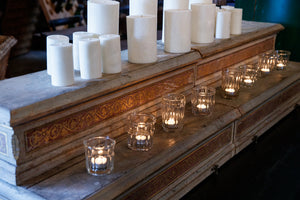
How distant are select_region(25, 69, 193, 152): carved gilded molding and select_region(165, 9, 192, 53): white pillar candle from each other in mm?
128

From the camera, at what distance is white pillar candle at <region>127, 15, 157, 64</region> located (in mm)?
1503

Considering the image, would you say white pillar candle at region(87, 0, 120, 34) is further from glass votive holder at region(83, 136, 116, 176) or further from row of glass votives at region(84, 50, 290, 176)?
glass votive holder at region(83, 136, 116, 176)

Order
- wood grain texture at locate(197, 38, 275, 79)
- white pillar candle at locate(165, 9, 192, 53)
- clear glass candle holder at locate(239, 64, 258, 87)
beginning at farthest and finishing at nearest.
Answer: clear glass candle holder at locate(239, 64, 258, 87) → wood grain texture at locate(197, 38, 275, 79) → white pillar candle at locate(165, 9, 192, 53)

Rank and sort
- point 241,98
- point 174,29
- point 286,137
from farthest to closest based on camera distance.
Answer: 1. point 286,137
2. point 241,98
3. point 174,29

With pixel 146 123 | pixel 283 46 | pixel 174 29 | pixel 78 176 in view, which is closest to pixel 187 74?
pixel 174 29

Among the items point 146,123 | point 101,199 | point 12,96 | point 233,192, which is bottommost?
point 233,192

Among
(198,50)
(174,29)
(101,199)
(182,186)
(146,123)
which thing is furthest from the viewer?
(198,50)

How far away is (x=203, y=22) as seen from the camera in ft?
6.05

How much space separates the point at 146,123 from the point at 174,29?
18.7 inches

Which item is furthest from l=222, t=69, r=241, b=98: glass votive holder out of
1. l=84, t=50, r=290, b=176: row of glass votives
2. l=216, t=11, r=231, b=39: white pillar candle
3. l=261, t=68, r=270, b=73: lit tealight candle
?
l=261, t=68, r=270, b=73: lit tealight candle

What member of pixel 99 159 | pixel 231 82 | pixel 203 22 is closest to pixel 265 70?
pixel 231 82

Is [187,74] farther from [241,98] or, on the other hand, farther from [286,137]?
[286,137]

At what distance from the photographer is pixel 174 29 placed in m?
1.66

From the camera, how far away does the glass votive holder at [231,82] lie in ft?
6.20
